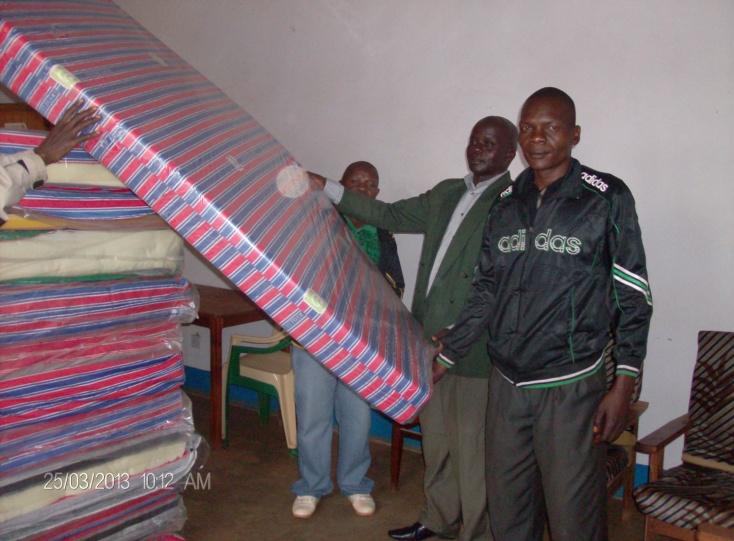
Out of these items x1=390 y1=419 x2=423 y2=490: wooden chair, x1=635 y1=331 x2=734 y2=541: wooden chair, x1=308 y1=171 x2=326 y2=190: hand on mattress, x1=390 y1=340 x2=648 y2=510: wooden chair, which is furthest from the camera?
x1=390 y1=419 x2=423 y2=490: wooden chair

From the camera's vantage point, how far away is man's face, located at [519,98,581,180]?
6.01 ft

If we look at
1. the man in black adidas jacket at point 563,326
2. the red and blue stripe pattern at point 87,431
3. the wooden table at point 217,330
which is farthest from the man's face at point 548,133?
the wooden table at point 217,330

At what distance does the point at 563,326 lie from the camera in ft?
5.89

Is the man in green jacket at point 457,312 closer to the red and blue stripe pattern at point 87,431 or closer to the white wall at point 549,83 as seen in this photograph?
the white wall at point 549,83

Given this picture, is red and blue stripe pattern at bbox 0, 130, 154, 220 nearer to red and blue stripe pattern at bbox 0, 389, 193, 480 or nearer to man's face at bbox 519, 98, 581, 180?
red and blue stripe pattern at bbox 0, 389, 193, 480

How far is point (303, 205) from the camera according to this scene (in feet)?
6.47

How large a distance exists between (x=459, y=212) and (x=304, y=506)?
4.90 feet

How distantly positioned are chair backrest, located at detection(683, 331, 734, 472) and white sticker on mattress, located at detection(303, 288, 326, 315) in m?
1.87

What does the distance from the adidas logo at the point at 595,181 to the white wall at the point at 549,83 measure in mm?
1331

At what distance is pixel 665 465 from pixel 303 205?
Answer: 88.4 inches

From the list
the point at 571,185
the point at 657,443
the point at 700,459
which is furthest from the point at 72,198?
the point at 700,459

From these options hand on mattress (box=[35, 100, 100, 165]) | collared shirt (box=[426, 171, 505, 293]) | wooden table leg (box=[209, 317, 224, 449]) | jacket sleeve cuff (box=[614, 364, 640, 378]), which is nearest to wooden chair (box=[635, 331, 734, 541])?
jacket sleeve cuff (box=[614, 364, 640, 378])

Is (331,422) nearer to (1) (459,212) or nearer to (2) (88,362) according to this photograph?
(1) (459,212)

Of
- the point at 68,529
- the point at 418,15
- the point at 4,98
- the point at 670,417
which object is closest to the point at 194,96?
the point at 68,529
